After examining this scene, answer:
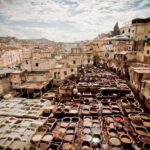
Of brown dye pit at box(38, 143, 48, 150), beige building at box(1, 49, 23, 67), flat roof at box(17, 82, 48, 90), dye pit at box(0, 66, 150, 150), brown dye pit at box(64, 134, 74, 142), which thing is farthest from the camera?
beige building at box(1, 49, 23, 67)

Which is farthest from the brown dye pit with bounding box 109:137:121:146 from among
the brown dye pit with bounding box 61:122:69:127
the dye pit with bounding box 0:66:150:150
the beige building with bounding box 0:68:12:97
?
the beige building with bounding box 0:68:12:97

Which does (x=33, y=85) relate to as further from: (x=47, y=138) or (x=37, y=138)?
(x=47, y=138)

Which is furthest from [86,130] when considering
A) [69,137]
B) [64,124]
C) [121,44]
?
[121,44]

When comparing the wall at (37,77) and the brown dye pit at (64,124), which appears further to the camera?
the wall at (37,77)

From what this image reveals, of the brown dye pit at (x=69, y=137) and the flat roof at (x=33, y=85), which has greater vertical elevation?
the flat roof at (x=33, y=85)

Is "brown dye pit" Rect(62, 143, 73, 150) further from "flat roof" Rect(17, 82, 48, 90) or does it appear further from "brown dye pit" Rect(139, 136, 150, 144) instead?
"flat roof" Rect(17, 82, 48, 90)

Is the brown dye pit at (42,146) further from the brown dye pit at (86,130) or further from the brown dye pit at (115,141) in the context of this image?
the brown dye pit at (115,141)

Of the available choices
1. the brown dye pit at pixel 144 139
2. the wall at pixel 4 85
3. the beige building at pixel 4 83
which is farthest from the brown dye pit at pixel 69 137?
the wall at pixel 4 85

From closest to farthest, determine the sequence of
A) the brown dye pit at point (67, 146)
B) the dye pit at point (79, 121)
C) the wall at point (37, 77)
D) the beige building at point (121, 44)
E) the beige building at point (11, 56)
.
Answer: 1. the brown dye pit at point (67, 146)
2. the dye pit at point (79, 121)
3. the wall at point (37, 77)
4. the beige building at point (121, 44)
5. the beige building at point (11, 56)

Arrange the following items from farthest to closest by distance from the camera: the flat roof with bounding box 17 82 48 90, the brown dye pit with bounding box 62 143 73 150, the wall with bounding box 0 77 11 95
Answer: the wall with bounding box 0 77 11 95, the flat roof with bounding box 17 82 48 90, the brown dye pit with bounding box 62 143 73 150

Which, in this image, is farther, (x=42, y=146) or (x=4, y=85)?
(x=4, y=85)

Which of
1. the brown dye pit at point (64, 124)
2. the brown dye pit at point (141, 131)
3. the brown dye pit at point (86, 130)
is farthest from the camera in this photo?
the brown dye pit at point (64, 124)

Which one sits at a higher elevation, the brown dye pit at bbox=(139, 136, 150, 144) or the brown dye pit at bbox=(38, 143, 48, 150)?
the brown dye pit at bbox=(139, 136, 150, 144)

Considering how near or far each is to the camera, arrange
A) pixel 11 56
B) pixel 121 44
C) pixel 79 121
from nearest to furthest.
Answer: pixel 79 121 < pixel 121 44 < pixel 11 56
